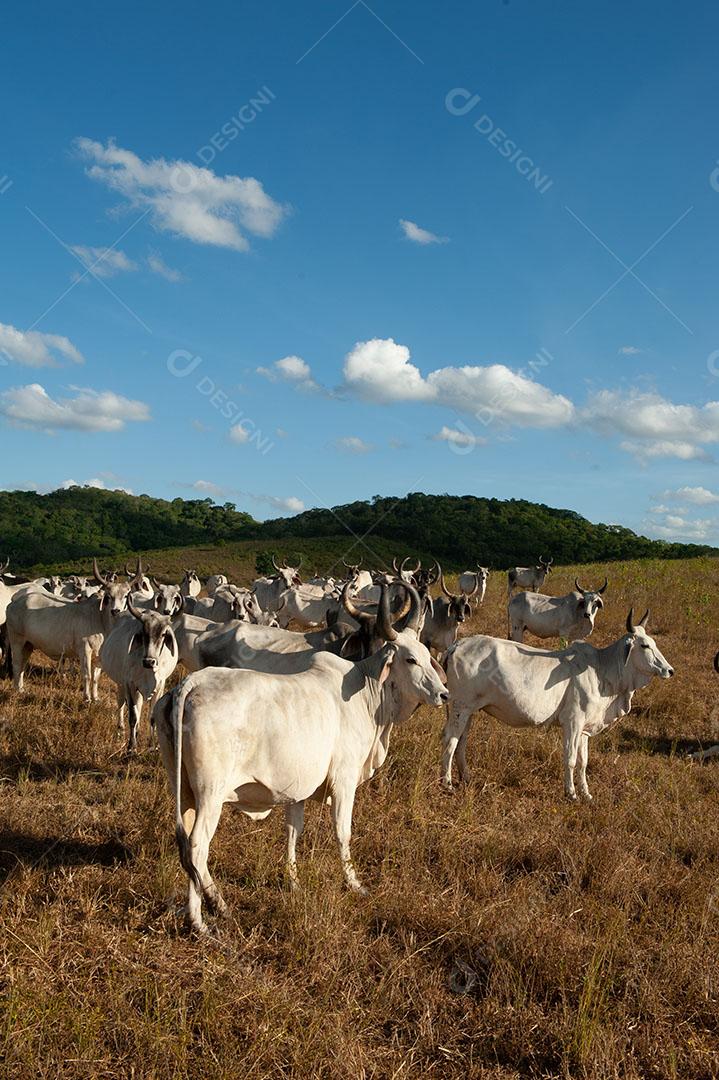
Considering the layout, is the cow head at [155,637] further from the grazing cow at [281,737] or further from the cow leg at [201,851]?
the cow leg at [201,851]

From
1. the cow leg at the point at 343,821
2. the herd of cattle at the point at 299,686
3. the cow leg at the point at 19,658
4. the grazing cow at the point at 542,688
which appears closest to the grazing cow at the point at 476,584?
the herd of cattle at the point at 299,686

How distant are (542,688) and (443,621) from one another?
22.7 ft

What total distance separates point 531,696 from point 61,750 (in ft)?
17.3

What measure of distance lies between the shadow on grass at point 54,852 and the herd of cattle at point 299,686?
3.09ft

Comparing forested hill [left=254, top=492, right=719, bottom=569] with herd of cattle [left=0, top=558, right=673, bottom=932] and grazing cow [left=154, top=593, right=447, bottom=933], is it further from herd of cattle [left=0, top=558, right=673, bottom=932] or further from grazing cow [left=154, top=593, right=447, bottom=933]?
grazing cow [left=154, top=593, right=447, bottom=933]

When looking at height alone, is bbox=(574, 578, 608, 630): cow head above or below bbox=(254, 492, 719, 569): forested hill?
below

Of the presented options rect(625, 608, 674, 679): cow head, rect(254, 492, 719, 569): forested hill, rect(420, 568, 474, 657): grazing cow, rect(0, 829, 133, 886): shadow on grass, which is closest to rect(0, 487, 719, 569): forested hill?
rect(254, 492, 719, 569): forested hill

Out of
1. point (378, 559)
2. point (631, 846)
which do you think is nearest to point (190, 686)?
point (631, 846)

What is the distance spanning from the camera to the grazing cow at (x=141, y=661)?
28.5 feet

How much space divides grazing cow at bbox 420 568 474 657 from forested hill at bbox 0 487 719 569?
3553 centimetres

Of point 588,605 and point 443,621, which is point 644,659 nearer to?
point 443,621

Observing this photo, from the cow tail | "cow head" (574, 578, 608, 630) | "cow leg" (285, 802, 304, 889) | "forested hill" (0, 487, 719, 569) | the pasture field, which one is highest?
"forested hill" (0, 487, 719, 569)

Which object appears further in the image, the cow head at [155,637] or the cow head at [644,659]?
the cow head at [155,637]

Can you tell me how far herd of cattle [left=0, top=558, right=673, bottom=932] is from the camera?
4.71m
